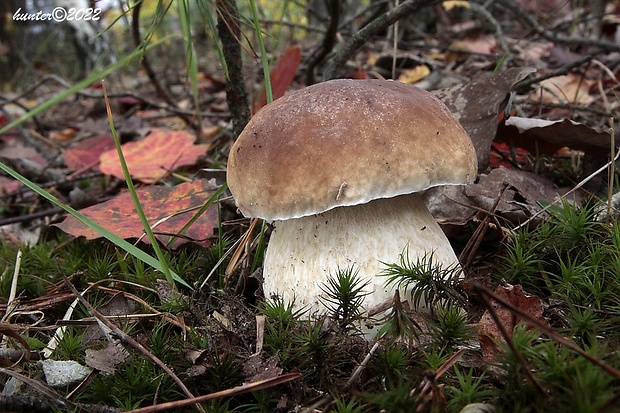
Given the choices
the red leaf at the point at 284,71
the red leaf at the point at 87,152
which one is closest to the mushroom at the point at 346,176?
the red leaf at the point at 284,71

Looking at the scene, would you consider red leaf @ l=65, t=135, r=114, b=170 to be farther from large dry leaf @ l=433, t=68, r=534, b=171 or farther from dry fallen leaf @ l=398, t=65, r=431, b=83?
large dry leaf @ l=433, t=68, r=534, b=171

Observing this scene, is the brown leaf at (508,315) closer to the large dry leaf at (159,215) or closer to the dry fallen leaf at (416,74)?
the large dry leaf at (159,215)

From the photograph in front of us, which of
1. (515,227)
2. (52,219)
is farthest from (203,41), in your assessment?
(515,227)

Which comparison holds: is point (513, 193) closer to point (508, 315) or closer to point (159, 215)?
point (508, 315)

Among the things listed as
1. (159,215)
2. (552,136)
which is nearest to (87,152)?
(159,215)

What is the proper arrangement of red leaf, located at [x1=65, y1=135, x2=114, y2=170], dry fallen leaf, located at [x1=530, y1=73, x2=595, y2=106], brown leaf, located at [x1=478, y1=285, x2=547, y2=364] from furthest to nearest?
red leaf, located at [x1=65, y1=135, x2=114, y2=170] → dry fallen leaf, located at [x1=530, y1=73, x2=595, y2=106] → brown leaf, located at [x1=478, y1=285, x2=547, y2=364]

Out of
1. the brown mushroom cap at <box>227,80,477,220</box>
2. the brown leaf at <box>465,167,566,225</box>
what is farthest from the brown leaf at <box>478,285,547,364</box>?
the brown leaf at <box>465,167,566,225</box>

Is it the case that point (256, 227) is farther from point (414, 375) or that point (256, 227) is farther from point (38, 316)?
point (414, 375)
